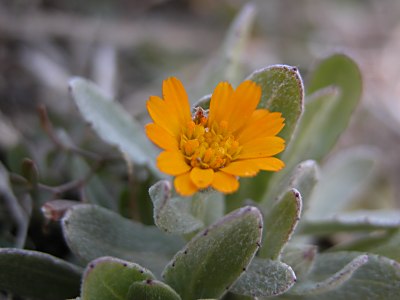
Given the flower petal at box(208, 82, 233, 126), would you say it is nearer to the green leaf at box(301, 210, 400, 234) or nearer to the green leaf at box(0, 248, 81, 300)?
the green leaf at box(0, 248, 81, 300)

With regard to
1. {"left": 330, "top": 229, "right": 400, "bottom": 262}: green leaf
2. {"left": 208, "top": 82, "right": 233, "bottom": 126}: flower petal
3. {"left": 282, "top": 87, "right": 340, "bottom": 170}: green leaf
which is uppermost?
{"left": 208, "top": 82, "right": 233, "bottom": 126}: flower petal

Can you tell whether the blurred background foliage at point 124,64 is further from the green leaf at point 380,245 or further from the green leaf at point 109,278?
the green leaf at point 380,245

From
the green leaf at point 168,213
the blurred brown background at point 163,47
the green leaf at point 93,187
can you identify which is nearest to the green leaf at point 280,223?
the green leaf at point 168,213

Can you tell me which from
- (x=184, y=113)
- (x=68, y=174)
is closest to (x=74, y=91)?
(x=68, y=174)

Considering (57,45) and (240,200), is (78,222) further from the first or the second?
(57,45)

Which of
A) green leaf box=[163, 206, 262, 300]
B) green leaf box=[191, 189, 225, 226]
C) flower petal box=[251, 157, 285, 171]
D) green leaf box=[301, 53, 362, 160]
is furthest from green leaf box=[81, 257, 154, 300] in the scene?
green leaf box=[301, 53, 362, 160]

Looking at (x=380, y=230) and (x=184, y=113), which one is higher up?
(x=184, y=113)
